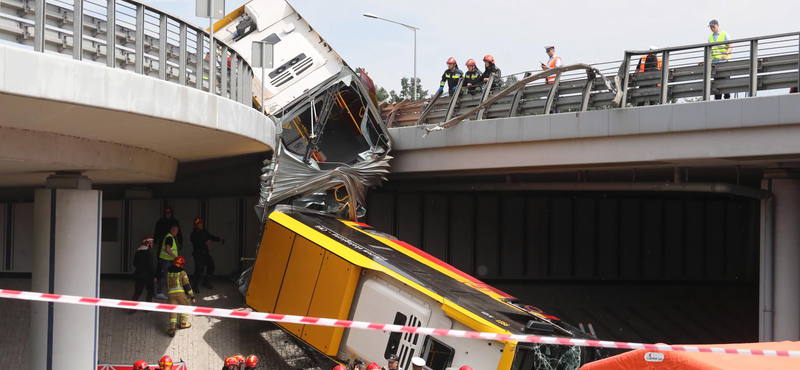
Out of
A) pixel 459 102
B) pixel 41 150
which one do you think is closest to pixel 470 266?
pixel 459 102

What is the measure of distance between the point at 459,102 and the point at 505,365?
27.0 ft

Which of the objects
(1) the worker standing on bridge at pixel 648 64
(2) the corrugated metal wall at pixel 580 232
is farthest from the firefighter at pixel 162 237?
(1) the worker standing on bridge at pixel 648 64

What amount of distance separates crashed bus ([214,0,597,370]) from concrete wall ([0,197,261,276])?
114 inches

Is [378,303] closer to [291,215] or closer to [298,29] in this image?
[291,215]

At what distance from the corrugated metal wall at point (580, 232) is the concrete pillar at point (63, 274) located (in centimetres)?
986

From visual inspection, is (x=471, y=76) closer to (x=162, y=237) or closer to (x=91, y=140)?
(x=162, y=237)

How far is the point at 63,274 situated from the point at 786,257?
11825 mm

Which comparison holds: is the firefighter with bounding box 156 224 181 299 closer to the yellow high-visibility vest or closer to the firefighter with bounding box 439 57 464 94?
the yellow high-visibility vest

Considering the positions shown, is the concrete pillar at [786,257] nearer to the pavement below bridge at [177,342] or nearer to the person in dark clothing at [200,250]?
the pavement below bridge at [177,342]

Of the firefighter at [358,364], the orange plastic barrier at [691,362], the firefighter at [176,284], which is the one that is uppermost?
the orange plastic barrier at [691,362]

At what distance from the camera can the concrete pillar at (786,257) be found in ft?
39.9

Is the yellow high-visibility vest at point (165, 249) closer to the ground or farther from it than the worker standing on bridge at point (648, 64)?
closer to the ground

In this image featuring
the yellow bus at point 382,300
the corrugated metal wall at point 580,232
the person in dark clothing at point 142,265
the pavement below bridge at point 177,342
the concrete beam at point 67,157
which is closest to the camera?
the concrete beam at point 67,157

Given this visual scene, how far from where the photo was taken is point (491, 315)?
28.6 ft
